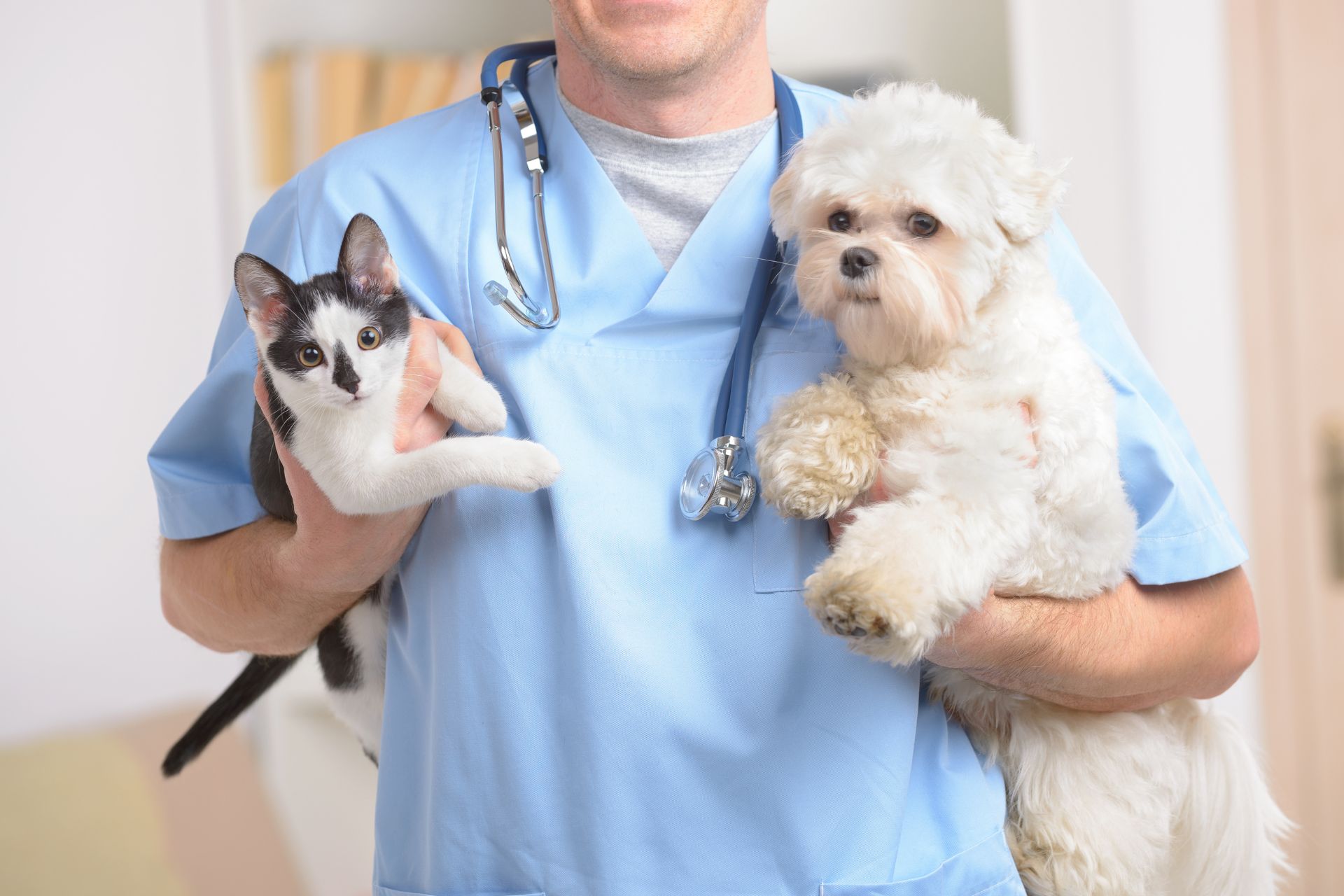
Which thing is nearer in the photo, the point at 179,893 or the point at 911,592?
the point at 911,592

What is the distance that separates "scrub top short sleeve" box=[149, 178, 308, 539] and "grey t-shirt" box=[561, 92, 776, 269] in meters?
0.36

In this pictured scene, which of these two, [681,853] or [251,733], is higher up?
[681,853]

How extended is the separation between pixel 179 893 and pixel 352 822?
0.45 meters

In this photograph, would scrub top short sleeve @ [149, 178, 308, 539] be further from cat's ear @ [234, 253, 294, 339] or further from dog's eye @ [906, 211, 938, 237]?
dog's eye @ [906, 211, 938, 237]

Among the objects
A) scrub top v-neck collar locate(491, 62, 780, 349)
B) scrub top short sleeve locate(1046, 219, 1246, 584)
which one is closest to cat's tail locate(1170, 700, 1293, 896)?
scrub top short sleeve locate(1046, 219, 1246, 584)

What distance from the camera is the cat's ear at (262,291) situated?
933mm

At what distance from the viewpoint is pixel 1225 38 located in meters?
2.31

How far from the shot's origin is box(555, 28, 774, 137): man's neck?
116 cm

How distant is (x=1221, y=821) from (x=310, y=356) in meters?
1.08

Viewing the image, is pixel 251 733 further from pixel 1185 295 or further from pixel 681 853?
pixel 1185 295

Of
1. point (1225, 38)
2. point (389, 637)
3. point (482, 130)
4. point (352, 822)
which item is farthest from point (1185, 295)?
point (352, 822)

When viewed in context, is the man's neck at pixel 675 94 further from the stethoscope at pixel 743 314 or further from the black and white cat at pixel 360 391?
the black and white cat at pixel 360 391

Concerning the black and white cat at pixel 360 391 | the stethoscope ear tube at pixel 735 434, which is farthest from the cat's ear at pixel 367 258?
the stethoscope ear tube at pixel 735 434

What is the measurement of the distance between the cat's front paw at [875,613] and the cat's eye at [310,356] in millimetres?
481
